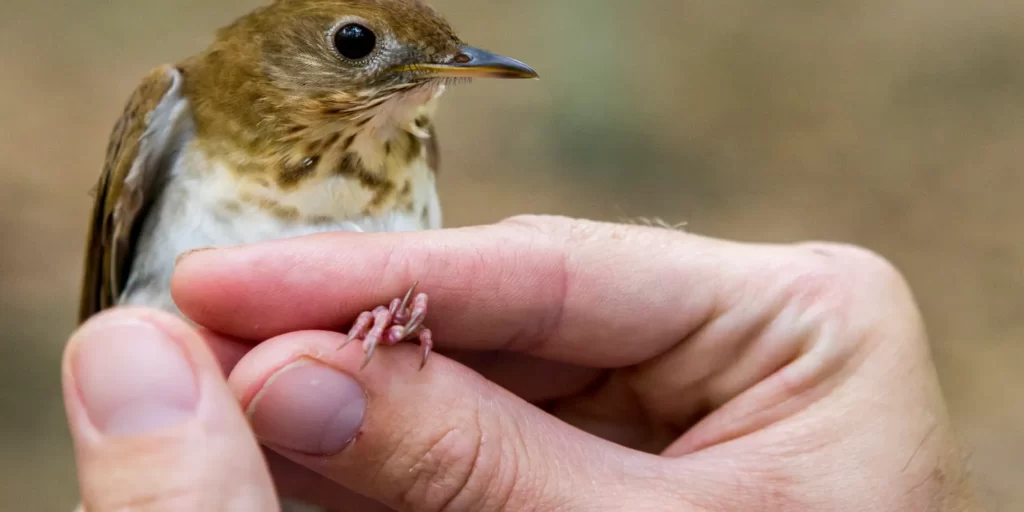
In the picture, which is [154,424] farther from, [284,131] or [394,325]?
[284,131]

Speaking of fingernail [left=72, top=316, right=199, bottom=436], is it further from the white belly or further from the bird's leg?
the white belly

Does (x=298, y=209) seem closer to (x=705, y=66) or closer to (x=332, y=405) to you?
(x=332, y=405)

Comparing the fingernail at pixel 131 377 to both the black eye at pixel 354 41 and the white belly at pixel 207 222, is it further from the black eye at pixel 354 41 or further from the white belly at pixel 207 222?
the black eye at pixel 354 41

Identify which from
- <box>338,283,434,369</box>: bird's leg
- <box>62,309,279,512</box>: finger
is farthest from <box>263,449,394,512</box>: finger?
<box>62,309,279,512</box>: finger

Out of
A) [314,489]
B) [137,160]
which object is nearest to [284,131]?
[137,160]

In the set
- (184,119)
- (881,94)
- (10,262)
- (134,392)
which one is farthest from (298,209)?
(881,94)

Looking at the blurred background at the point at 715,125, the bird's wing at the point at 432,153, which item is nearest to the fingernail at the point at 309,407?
the bird's wing at the point at 432,153
